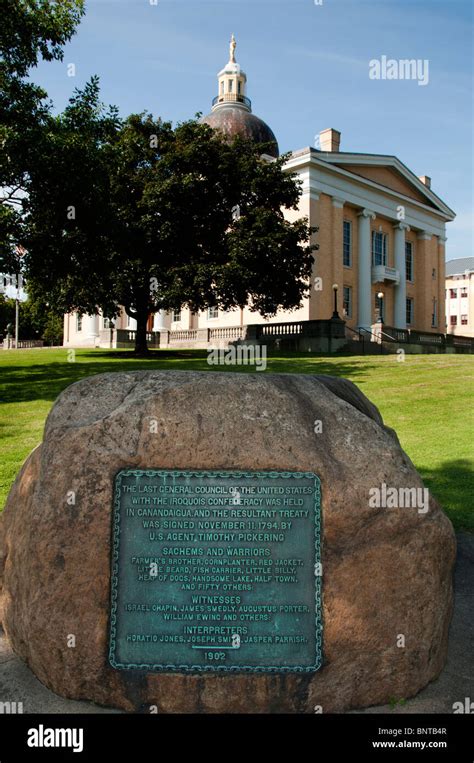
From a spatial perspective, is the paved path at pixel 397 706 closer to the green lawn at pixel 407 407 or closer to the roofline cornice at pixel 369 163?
the green lawn at pixel 407 407

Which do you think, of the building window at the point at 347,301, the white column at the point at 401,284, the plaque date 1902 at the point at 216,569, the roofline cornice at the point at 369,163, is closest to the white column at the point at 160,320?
the building window at the point at 347,301

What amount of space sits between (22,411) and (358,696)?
10413 millimetres

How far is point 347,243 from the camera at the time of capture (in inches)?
1900

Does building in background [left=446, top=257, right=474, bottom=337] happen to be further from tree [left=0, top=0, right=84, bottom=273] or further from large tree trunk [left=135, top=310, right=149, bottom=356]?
tree [left=0, top=0, right=84, bottom=273]

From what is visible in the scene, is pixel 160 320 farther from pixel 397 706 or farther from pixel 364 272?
pixel 397 706

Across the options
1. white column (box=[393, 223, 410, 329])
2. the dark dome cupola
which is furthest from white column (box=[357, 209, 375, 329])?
the dark dome cupola

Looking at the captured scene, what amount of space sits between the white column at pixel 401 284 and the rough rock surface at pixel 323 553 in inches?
2000

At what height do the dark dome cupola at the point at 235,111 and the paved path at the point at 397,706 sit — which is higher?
the dark dome cupola at the point at 235,111

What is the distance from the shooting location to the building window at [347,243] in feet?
157

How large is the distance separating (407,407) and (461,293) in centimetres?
7675

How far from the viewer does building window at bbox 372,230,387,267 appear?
51.8 metres

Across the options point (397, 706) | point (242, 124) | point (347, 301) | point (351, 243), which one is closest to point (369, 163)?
point (351, 243)

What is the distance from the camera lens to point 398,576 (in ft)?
12.4
